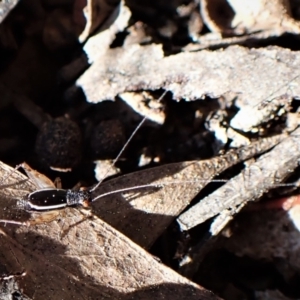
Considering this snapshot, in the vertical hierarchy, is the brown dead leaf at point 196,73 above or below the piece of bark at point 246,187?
above

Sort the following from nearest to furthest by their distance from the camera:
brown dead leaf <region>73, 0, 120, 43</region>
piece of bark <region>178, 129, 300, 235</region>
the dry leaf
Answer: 1. the dry leaf
2. piece of bark <region>178, 129, 300, 235</region>
3. brown dead leaf <region>73, 0, 120, 43</region>

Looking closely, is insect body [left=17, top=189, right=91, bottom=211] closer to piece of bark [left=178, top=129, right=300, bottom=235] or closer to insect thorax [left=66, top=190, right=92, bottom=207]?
insect thorax [left=66, top=190, right=92, bottom=207]

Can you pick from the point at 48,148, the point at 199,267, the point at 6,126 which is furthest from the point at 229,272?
the point at 6,126

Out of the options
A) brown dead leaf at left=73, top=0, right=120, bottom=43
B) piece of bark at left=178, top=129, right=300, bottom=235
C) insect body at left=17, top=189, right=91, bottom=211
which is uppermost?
brown dead leaf at left=73, top=0, right=120, bottom=43

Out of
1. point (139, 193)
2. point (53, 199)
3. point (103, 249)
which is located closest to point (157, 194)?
point (139, 193)

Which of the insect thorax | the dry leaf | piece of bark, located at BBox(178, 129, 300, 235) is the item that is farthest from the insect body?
piece of bark, located at BBox(178, 129, 300, 235)

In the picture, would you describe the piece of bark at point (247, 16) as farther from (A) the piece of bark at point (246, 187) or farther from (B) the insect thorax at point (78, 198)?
(B) the insect thorax at point (78, 198)

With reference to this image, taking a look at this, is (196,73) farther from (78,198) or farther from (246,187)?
(78,198)

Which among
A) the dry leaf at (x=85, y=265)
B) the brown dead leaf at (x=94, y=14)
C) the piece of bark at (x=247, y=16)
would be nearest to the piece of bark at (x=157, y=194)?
the dry leaf at (x=85, y=265)
